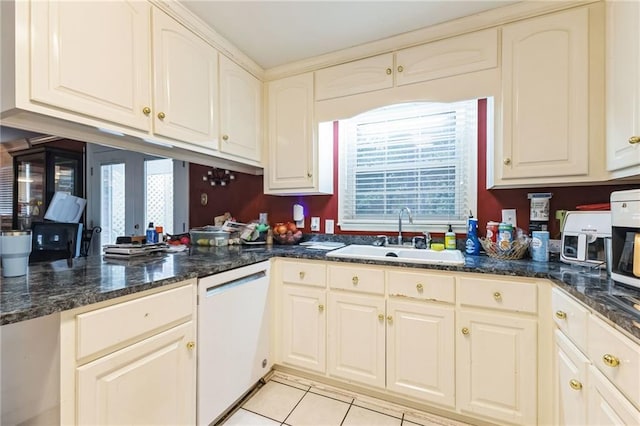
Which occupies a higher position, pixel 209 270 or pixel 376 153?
pixel 376 153

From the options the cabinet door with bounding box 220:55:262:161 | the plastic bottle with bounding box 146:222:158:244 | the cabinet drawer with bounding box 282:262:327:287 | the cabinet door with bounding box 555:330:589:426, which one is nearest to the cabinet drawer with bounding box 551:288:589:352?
the cabinet door with bounding box 555:330:589:426

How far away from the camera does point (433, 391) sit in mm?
1506

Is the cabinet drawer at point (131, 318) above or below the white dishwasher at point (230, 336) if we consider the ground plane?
above

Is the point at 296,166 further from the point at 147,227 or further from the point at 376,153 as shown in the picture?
the point at 147,227

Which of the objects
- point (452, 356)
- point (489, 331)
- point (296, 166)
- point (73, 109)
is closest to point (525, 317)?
point (489, 331)

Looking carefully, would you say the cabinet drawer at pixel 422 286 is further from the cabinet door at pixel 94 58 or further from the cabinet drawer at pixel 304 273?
the cabinet door at pixel 94 58

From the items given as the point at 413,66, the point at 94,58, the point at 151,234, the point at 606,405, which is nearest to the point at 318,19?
the point at 413,66

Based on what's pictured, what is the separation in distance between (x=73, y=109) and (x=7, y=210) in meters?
0.96

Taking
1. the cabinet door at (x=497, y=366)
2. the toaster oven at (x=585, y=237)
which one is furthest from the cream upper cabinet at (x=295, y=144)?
the toaster oven at (x=585, y=237)

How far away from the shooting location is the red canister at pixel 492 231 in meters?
1.76

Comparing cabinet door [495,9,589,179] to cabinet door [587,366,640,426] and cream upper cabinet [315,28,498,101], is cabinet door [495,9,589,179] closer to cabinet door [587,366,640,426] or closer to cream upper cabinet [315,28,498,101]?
cream upper cabinet [315,28,498,101]

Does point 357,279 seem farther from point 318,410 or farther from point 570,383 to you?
point 570,383

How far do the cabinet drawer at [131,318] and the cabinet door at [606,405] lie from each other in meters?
1.53

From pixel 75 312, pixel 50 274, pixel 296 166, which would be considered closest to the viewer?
pixel 75 312
